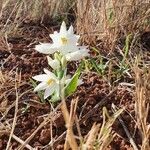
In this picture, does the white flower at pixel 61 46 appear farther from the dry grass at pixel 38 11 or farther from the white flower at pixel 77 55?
the dry grass at pixel 38 11

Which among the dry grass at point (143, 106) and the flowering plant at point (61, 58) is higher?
the flowering plant at point (61, 58)

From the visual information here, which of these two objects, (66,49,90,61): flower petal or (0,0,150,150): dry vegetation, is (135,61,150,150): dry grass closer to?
(0,0,150,150): dry vegetation

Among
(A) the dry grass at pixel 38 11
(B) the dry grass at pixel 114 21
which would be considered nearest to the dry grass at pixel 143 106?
(B) the dry grass at pixel 114 21

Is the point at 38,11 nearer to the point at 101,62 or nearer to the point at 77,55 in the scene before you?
the point at 101,62

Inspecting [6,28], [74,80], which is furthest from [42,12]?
[74,80]

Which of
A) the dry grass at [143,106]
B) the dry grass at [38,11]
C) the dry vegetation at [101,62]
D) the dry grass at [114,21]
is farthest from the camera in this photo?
the dry grass at [38,11]

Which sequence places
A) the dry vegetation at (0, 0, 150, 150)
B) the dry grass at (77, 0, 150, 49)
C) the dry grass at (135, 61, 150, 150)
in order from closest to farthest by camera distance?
the dry grass at (135, 61, 150, 150) < the dry vegetation at (0, 0, 150, 150) < the dry grass at (77, 0, 150, 49)

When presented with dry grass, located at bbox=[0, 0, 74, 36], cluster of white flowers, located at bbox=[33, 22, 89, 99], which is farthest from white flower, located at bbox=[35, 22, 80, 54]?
dry grass, located at bbox=[0, 0, 74, 36]

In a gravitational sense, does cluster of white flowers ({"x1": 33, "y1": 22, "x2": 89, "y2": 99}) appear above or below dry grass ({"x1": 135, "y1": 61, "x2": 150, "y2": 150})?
above
